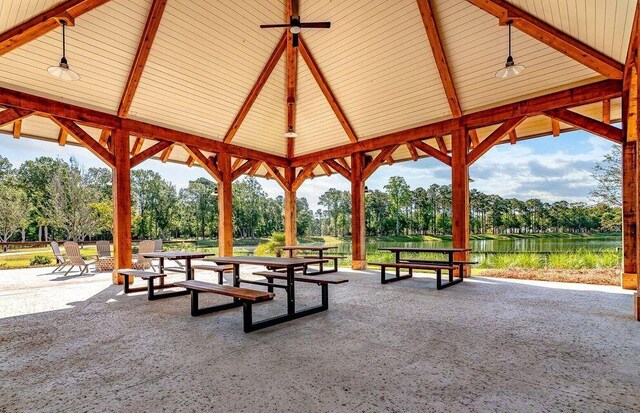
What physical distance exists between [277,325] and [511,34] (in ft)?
19.1

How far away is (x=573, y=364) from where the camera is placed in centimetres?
245

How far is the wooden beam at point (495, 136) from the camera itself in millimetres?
6398

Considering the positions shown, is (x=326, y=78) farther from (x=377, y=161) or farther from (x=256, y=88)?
→ (x=377, y=161)

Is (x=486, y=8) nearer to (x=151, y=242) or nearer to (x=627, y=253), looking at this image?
(x=627, y=253)

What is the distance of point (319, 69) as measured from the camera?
7492 mm

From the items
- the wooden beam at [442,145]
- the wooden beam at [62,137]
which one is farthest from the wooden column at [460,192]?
the wooden beam at [62,137]

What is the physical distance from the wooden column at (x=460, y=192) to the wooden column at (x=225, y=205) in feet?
18.4

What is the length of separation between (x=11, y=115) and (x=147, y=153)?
226cm

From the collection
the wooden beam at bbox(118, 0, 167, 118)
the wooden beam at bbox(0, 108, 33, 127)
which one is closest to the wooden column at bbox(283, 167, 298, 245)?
the wooden beam at bbox(118, 0, 167, 118)

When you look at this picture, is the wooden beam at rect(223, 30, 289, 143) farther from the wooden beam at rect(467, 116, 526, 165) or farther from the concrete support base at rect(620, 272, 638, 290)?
the concrete support base at rect(620, 272, 638, 290)

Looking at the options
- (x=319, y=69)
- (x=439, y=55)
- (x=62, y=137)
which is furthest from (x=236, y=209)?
(x=439, y=55)

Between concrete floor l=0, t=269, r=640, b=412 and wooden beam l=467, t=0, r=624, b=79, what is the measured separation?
139 inches

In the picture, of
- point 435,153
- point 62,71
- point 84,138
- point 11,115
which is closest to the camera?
point 62,71

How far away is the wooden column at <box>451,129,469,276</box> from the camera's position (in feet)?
22.8
